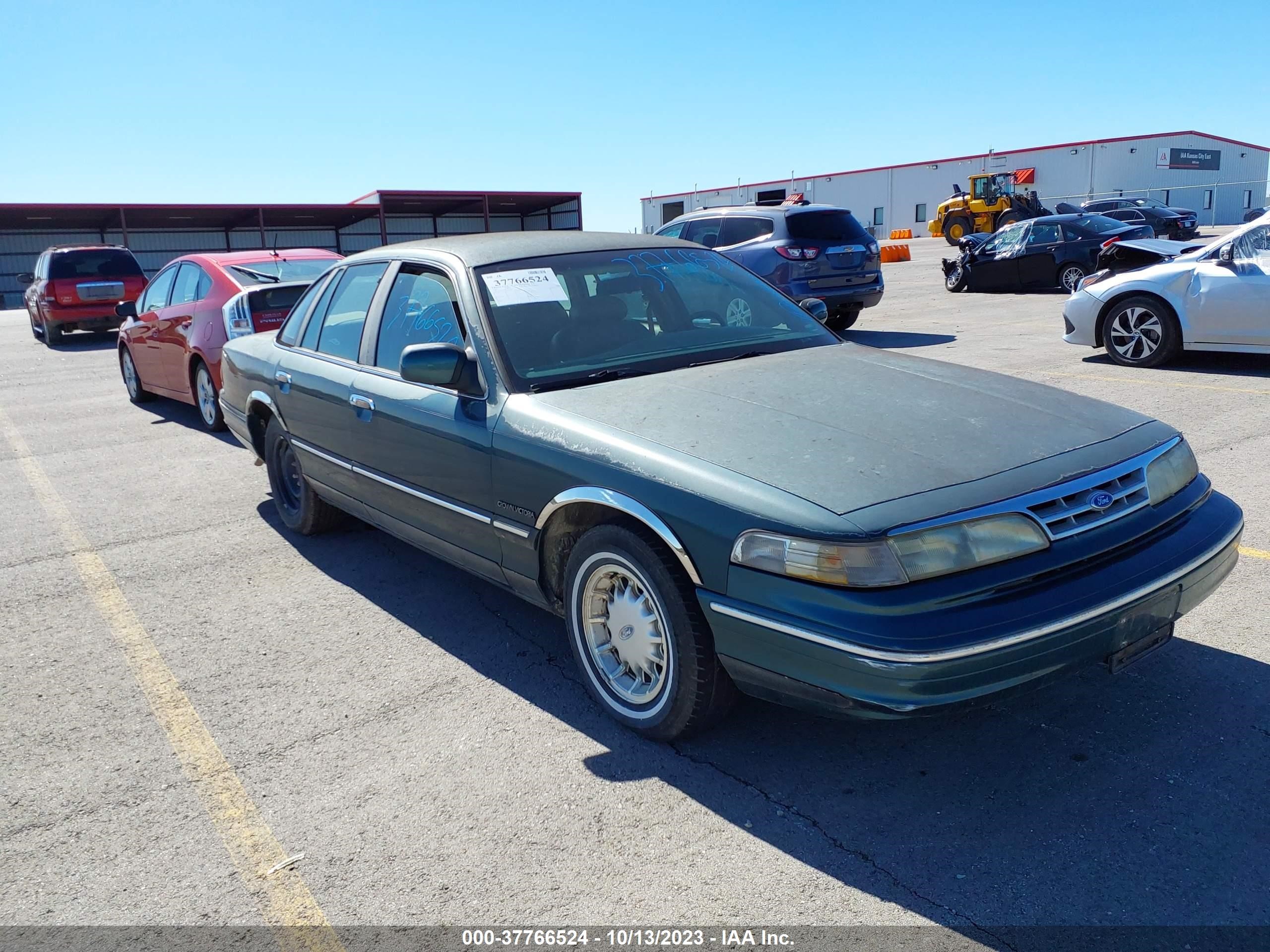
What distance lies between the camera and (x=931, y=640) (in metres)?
2.50

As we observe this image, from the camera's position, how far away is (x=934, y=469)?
2803mm

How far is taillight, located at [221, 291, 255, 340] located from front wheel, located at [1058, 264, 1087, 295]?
14437mm

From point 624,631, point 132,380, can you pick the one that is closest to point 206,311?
point 132,380

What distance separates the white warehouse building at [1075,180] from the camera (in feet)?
160

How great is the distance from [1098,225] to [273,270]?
14.5 meters

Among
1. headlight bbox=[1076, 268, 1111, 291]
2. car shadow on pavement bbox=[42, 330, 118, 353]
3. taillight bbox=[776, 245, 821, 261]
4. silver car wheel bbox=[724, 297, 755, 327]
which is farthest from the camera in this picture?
car shadow on pavement bbox=[42, 330, 118, 353]

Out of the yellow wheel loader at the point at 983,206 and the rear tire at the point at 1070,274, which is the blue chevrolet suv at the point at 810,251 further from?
the yellow wheel loader at the point at 983,206

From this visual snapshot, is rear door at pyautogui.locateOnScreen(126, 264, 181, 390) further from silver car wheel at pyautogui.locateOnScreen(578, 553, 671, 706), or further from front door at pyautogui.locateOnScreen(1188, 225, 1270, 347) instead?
front door at pyautogui.locateOnScreen(1188, 225, 1270, 347)

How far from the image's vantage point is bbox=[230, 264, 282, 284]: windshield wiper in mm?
8594

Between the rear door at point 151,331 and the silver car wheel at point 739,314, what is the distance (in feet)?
23.1

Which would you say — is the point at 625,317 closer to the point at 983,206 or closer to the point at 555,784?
the point at 555,784

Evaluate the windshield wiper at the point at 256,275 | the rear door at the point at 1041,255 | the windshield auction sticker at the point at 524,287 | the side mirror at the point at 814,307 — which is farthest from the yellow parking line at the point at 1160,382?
the rear door at the point at 1041,255

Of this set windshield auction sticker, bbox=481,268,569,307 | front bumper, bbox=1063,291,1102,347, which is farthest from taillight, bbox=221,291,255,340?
front bumper, bbox=1063,291,1102,347

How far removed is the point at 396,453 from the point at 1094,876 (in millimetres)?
3002
